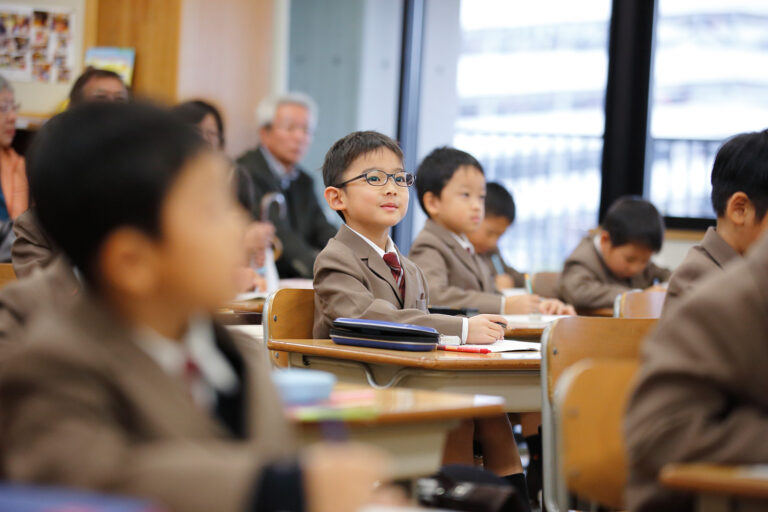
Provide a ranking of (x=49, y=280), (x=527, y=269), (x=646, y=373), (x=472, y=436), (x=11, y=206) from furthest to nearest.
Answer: (x=527, y=269) < (x=11, y=206) < (x=472, y=436) < (x=49, y=280) < (x=646, y=373)

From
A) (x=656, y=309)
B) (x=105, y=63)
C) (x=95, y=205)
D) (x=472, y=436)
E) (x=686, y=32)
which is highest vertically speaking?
(x=686, y=32)

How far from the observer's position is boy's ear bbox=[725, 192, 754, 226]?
90.0 inches

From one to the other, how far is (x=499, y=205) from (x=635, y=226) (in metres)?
0.77

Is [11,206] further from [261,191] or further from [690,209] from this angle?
[690,209]

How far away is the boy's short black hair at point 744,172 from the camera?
7.49 ft

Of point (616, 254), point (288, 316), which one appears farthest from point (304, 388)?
point (616, 254)

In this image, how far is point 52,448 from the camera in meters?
0.94

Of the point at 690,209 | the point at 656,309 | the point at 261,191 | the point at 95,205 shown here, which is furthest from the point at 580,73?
the point at 95,205

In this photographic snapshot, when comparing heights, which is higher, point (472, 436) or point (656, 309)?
point (656, 309)

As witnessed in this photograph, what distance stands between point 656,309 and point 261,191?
282cm

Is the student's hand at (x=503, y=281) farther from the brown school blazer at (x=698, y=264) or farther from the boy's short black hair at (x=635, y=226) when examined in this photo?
the brown school blazer at (x=698, y=264)

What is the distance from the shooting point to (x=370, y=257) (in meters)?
2.90

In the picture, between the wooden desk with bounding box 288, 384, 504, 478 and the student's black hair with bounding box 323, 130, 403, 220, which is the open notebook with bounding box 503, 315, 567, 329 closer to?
the student's black hair with bounding box 323, 130, 403, 220

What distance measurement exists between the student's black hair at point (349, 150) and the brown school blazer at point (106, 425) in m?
2.05
